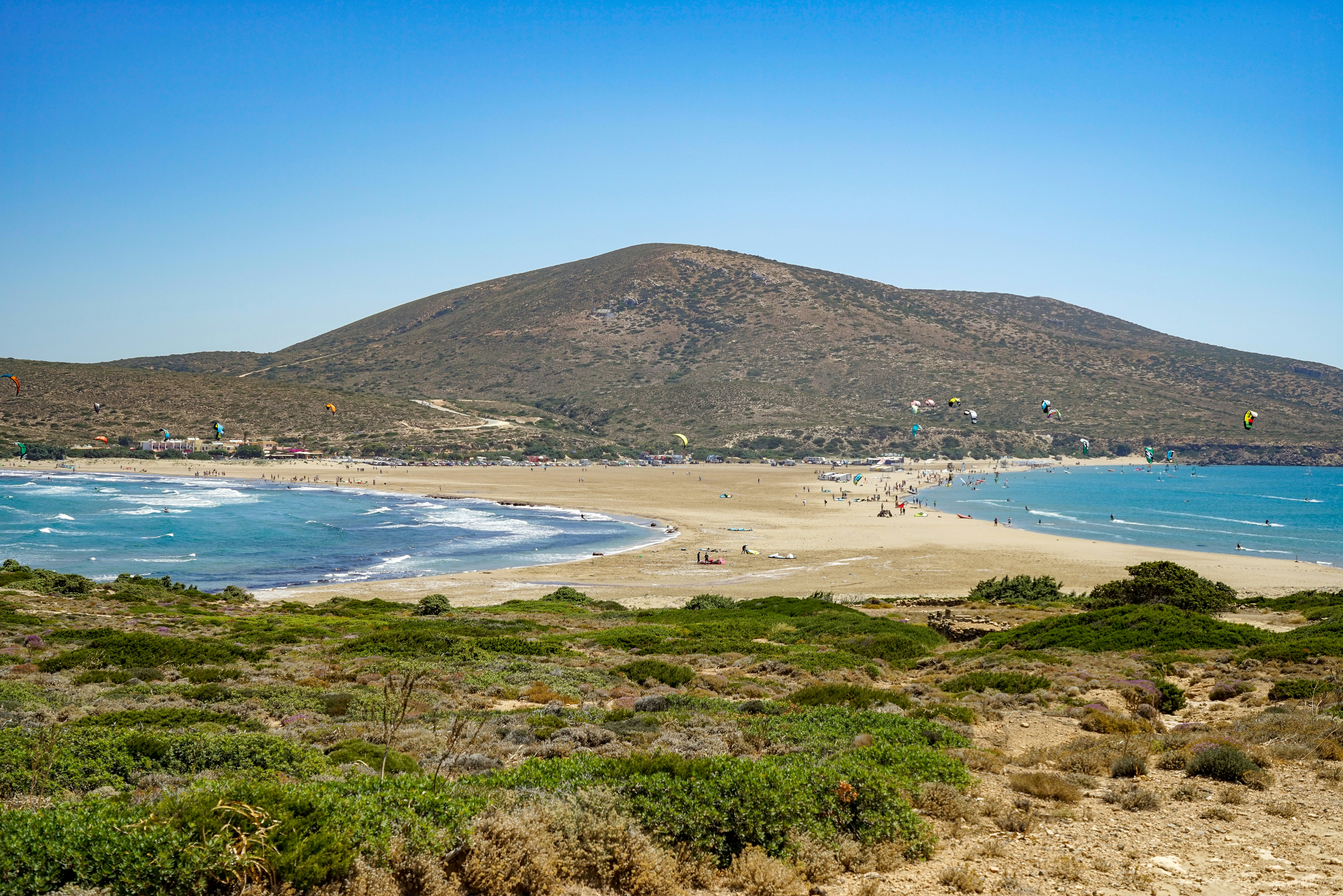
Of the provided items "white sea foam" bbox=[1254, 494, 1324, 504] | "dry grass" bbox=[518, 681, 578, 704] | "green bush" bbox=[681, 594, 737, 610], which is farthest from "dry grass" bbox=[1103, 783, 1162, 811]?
"white sea foam" bbox=[1254, 494, 1324, 504]

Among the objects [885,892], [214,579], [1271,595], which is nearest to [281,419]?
[214,579]

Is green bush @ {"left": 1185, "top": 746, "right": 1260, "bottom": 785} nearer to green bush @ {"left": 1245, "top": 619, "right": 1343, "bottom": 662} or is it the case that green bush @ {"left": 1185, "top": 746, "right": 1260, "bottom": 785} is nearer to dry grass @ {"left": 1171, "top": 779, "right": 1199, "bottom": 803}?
dry grass @ {"left": 1171, "top": 779, "right": 1199, "bottom": 803}

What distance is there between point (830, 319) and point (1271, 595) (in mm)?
167758

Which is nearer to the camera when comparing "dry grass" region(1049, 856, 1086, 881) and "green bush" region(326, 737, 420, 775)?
"dry grass" region(1049, 856, 1086, 881)

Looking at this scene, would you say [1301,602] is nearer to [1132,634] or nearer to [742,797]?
[1132,634]

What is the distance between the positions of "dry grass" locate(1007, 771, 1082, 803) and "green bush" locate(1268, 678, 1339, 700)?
6240 mm

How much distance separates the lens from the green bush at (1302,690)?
1088cm

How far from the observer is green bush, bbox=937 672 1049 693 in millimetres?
12273

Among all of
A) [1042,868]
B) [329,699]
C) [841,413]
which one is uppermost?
[841,413]

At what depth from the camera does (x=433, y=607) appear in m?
25.0

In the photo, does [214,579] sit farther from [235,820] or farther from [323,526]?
[235,820]

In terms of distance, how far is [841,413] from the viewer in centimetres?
14912

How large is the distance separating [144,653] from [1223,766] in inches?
643

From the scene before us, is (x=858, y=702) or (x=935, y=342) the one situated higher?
(x=935, y=342)
